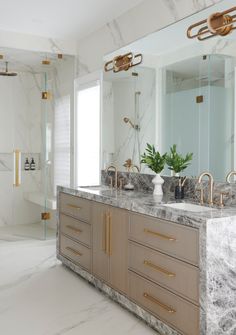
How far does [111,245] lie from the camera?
2998 mm

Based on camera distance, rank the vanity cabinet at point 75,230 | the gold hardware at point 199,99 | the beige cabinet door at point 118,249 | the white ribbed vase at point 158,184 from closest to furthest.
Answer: the beige cabinet door at point 118,249 → the gold hardware at point 199,99 → the white ribbed vase at point 158,184 → the vanity cabinet at point 75,230

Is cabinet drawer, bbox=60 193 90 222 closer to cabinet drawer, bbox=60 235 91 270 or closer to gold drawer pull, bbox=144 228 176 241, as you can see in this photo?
cabinet drawer, bbox=60 235 91 270

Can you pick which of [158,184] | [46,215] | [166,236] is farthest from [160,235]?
[46,215]

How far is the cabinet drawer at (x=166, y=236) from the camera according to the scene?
7.19 ft

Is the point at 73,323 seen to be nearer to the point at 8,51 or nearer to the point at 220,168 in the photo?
the point at 220,168

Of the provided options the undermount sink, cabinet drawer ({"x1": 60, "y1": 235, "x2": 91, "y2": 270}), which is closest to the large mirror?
the undermount sink

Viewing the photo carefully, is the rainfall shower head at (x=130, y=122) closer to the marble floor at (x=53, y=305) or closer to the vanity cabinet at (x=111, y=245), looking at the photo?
the vanity cabinet at (x=111, y=245)

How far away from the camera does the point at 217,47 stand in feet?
9.39

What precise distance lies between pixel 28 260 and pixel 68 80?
94.6 inches

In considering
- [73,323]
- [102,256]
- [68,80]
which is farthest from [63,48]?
[73,323]

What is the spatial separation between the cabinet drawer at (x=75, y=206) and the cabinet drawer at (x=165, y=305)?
850 millimetres

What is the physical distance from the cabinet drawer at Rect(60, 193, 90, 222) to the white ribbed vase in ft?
1.98

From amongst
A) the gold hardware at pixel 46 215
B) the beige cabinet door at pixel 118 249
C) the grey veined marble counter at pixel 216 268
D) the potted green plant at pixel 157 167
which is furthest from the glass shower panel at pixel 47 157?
the grey veined marble counter at pixel 216 268

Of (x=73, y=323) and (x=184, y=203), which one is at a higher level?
(x=184, y=203)
